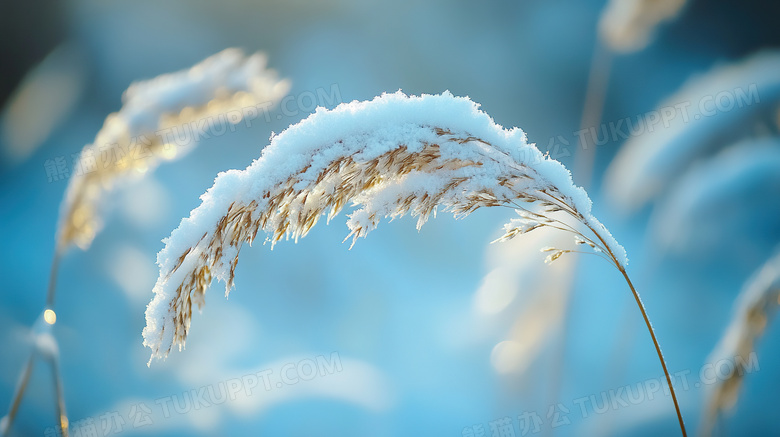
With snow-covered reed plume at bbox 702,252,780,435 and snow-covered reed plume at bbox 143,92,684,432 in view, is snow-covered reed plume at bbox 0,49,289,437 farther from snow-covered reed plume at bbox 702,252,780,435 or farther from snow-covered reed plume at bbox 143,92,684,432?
snow-covered reed plume at bbox 702,252,780,435

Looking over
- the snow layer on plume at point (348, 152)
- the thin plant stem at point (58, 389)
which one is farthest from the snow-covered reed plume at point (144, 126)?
the snow layer on plume at point (348, 152)

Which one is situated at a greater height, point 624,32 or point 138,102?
point 624,32

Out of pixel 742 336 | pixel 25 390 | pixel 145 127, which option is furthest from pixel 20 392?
pixel 742 336

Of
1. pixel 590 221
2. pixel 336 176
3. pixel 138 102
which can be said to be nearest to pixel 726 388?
pixel 590 221

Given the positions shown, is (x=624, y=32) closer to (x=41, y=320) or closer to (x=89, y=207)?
(x=89, y=207)

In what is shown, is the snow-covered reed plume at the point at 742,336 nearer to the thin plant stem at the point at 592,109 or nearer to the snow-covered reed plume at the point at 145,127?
the thin plant stem at the point at 592,109

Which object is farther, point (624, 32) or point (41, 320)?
point (624, 32)

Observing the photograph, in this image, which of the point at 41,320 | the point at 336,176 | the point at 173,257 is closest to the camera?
the point at 173,257

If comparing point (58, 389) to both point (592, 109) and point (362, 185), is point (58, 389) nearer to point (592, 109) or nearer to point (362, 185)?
point (362, 185)
